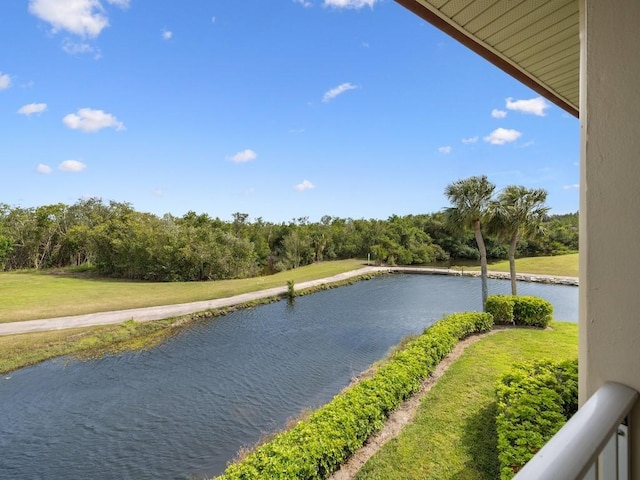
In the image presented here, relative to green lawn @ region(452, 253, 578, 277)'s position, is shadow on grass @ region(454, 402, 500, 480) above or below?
below

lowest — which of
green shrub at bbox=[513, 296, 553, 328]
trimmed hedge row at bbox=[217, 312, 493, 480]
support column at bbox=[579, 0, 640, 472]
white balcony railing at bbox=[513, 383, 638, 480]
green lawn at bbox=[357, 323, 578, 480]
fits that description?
green lawn at bbox=[357, 323, 578, 480]

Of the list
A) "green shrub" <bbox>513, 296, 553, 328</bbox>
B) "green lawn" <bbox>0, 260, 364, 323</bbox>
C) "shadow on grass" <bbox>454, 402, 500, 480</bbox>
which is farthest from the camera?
"green lawn" <bbox>0, 260, 364, 323</bbox>

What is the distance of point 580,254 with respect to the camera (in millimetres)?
1002

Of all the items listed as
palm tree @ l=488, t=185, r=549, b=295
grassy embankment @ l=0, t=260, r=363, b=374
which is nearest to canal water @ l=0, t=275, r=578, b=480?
grassy embankment @ l=0, t=260, r=363, b=374

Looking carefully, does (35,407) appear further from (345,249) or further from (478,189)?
(345,249)

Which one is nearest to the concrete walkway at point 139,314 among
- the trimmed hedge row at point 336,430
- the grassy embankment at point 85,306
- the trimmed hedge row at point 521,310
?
the grassy embankment at point 85,306

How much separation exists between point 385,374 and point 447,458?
6.28ft

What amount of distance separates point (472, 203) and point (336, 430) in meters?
10.8

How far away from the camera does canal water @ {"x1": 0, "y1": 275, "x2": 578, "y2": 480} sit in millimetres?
5930

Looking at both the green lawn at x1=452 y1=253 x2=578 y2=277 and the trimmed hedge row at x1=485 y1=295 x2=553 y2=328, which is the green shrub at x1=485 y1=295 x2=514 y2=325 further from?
the green lawn at x1=452 y1=253 x2=578 y2=277

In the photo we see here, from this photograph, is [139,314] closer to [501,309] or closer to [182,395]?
[182,395]

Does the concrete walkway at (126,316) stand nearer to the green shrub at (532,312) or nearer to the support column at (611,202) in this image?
the green shrub at (532,312)

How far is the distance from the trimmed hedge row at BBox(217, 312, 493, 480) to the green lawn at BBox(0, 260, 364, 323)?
44.3 ft

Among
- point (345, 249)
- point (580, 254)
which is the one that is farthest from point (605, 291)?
point (345, 249)
